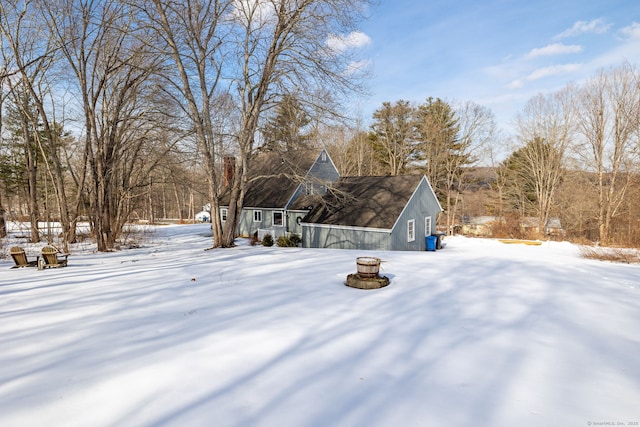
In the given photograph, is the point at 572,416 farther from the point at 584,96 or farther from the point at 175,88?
the point at 584,96

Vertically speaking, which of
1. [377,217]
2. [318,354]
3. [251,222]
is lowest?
[318,354]

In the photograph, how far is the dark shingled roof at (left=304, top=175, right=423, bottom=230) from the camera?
17109mm

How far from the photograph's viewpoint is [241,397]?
3.01 meters

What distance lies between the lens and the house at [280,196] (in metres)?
21.8

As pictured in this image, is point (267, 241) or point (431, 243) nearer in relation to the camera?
point (431, 243)

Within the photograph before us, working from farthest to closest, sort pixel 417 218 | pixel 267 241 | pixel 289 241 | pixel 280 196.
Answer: pixel 280 196 → pixel 267 241 → pixel 289 241 → pixel 417 218

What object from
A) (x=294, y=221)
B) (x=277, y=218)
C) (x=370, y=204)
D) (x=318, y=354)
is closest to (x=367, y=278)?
(x=318, y=354)

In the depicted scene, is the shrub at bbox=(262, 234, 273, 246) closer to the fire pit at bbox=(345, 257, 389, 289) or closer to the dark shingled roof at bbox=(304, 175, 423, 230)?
the dark shingled roof at bbox=(304, 175, 423, 230)

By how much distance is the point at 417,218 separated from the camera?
18.5 meters

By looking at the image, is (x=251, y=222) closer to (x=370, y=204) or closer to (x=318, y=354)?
(x=370, y=204)

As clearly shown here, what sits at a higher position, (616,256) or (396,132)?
(396,132)

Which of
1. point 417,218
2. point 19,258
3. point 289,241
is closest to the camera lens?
point 19,258

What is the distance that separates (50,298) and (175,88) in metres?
12.4

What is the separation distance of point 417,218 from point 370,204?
297 centimetres
